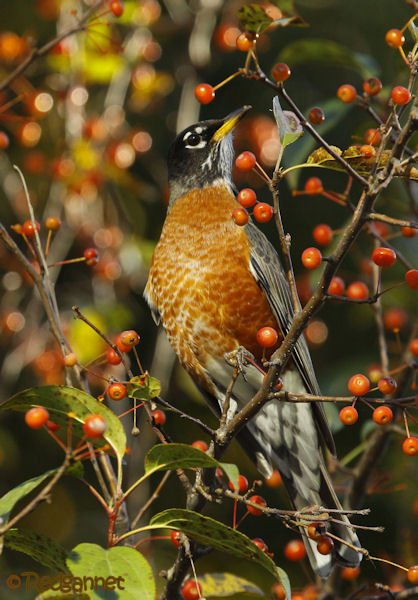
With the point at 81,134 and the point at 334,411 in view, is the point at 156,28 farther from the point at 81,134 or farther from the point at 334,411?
the point at 334,411

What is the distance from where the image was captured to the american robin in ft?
9.29

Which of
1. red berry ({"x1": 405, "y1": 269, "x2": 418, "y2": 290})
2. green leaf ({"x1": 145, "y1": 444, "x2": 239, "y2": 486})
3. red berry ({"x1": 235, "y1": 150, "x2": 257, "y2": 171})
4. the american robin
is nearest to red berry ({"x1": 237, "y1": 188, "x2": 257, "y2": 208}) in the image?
red berry ({"x1": 235, "y1": 150, "x2": 257, "y2": 171})

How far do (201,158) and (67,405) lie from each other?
1.98 meters

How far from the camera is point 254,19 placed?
6.39ft

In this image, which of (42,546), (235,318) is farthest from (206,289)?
(42,546)

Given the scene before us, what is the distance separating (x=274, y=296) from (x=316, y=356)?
1.76m

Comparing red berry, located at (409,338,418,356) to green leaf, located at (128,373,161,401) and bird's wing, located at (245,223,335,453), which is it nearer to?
bird's wing, located at (245,223,335,453)

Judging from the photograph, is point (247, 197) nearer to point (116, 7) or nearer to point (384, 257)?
point (384, 257)

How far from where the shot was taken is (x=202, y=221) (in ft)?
9.95

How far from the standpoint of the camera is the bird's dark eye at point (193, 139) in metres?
3.46

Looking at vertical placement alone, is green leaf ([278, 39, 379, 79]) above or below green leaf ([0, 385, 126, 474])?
above

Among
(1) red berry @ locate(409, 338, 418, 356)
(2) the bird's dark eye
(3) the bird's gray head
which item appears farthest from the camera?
(2) the bird's dark eye

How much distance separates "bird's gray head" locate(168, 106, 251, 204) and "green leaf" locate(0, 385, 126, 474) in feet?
5.76

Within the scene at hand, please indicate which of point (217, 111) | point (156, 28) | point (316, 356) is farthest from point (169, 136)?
point (316, 356)
